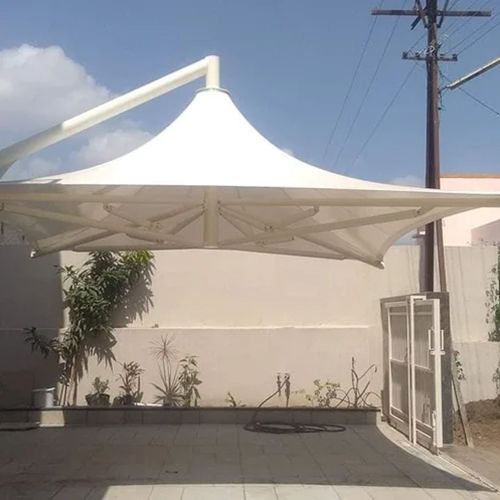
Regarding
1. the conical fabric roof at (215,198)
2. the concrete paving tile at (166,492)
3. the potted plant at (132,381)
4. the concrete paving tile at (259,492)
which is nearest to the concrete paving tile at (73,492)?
the concrete paving tile at (166,492)

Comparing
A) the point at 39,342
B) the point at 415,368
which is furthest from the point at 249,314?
the point at 39,342

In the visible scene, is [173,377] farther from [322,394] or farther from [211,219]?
[211,219]

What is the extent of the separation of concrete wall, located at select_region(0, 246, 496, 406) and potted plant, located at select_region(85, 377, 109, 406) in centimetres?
12

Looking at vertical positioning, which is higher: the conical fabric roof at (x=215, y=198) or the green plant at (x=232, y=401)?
the conical fabric roof at (x=215, y=198)

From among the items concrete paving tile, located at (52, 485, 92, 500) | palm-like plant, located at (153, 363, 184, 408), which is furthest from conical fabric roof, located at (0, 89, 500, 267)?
concrete paving tile, located at (52, 485, 92, 500)

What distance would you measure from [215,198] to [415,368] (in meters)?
3.61

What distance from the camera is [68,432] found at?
9.80 metres

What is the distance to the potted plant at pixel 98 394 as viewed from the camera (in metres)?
10.9

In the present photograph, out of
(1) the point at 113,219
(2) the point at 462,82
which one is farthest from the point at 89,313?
(2) the point at 462,82

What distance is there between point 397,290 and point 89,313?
4.51 meters

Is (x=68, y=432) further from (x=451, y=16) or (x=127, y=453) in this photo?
(x=451, y=16)

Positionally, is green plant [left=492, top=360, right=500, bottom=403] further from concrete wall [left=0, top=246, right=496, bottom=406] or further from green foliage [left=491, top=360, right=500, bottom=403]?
concrete wall [left=0, top=246, right=496, bottom=406]

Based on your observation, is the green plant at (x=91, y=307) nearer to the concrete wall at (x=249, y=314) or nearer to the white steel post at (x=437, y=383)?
the concrete wall at (x=249, y=314)

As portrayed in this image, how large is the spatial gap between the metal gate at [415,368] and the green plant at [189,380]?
8.93 ft
